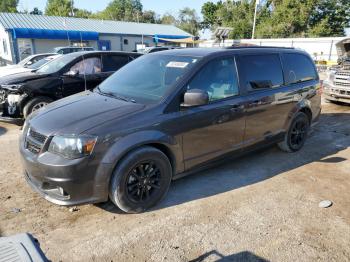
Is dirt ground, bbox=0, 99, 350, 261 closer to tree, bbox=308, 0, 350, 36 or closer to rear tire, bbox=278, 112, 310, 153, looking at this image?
rear tire, bbox=278, 112, 310, 153

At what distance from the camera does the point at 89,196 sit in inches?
130

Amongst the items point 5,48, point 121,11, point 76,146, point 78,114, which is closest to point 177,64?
point 78,114

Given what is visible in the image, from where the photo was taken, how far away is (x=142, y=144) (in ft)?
11.5

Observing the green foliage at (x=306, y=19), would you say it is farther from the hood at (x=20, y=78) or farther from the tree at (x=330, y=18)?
the hood at (x=20, y=78)

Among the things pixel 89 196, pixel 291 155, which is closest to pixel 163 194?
pixel 89 196

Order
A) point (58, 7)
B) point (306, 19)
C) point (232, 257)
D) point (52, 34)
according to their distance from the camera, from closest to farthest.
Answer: point (232, 257), point (52, 34), point (306, 19), point (58, 7)

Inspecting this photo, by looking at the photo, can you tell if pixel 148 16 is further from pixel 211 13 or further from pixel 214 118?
pixel 214 118

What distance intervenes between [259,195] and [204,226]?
3.59ft

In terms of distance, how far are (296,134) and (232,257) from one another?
3.40 metres

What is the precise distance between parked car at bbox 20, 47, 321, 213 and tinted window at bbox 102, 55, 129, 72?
141 inches

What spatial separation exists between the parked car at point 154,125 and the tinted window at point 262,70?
2cm

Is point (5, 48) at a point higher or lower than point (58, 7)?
lower

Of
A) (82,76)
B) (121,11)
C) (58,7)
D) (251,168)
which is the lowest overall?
(251,168)

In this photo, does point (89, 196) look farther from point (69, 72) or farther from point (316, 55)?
point (316, 55)
